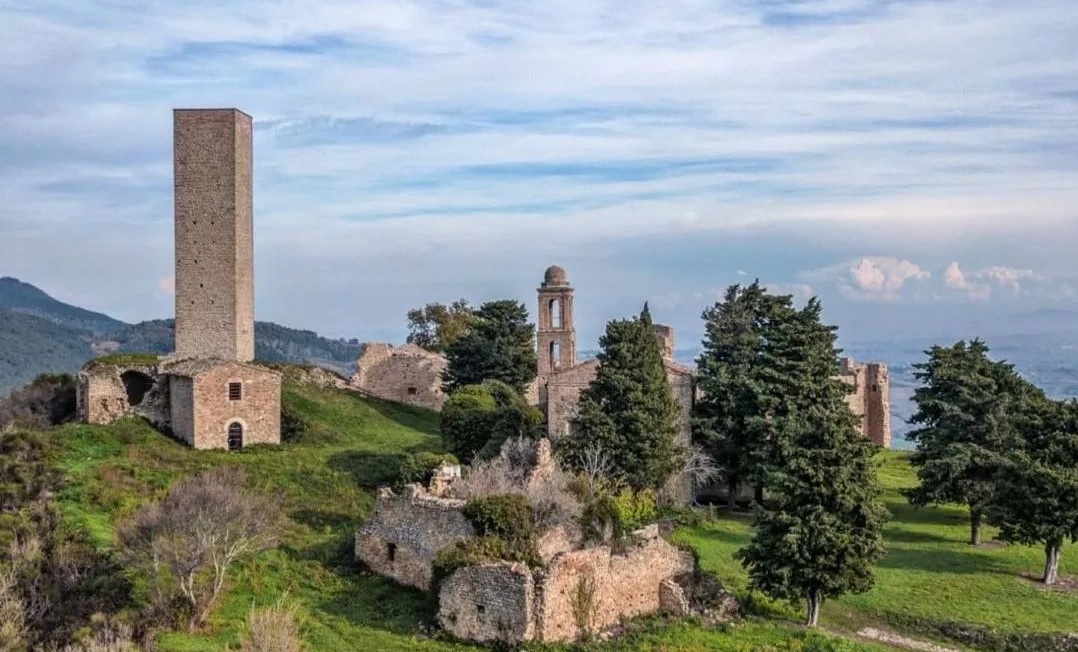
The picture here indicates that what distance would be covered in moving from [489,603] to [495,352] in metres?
30.1

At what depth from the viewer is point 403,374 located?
54.2m

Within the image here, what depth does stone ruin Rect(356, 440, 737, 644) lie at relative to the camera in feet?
69.7

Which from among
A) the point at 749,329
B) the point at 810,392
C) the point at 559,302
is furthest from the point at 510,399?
the point at 810,392

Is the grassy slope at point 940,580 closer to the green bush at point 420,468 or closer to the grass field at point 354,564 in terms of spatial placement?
the grass field at point 354,564

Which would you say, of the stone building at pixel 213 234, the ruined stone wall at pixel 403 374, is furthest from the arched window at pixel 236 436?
the ruined stone wall at pixel 403 374

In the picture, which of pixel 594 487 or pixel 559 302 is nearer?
pixel 594 487

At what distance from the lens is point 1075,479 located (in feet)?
90.7

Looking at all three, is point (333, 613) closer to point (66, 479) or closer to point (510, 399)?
point (66, 479)

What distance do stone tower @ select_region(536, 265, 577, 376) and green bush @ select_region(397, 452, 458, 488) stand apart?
15474 mm

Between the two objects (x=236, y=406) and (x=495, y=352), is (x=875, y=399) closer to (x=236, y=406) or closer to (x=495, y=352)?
(x=495, y=352)

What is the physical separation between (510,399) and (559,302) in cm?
566

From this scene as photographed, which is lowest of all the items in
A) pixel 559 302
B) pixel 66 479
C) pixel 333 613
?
pixel 333 613

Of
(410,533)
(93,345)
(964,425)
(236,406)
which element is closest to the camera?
(410,533)

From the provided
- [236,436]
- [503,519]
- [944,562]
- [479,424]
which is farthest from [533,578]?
[236,436]
